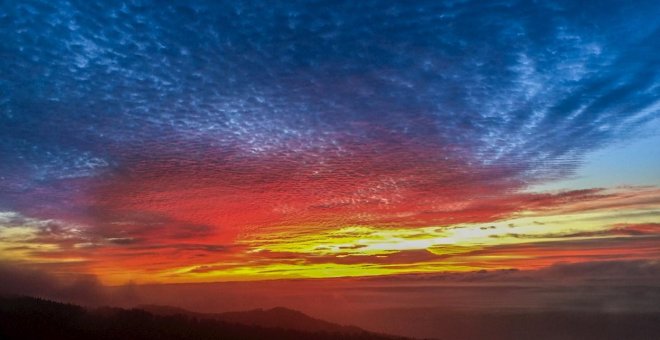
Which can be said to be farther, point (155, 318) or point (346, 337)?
point (346, 337)

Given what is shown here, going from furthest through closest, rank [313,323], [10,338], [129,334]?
[313,323], [129,334], [10,338]

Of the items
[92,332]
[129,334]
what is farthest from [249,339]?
[92,332]

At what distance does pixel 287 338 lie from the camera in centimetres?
9888

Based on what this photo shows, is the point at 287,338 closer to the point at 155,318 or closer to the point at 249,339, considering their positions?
the point at 249,339

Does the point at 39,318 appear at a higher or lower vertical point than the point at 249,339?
higher

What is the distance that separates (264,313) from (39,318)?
8710 cm

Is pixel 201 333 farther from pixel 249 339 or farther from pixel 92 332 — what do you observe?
pixel 92 332

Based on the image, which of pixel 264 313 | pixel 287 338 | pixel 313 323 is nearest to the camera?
pixel 287 338

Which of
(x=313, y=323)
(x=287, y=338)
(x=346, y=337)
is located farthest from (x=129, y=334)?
(x=313, y=323)

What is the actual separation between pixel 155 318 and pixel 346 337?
120 ft

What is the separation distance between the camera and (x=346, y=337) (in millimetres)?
102750

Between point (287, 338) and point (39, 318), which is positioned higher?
point (39, 318)

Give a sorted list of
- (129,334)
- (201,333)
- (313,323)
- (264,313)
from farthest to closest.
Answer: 1. (264,313)
2. (313,323)
3. (201,333)
4. (129,334)

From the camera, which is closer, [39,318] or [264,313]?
[39,318]
